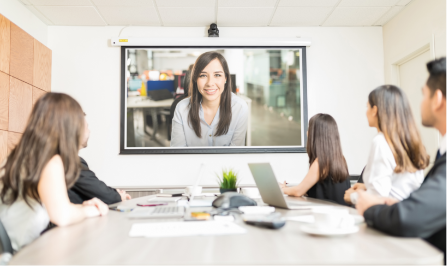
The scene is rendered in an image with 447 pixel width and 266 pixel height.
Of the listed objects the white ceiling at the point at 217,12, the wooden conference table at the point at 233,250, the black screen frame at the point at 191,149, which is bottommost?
the wooden conference table at the point at 233,250

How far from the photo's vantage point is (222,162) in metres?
4.32

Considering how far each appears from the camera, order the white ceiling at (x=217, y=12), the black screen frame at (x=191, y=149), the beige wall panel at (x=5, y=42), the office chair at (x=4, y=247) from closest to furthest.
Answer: the office chair at (x=4, y=247) < the beige wall panel at (x=5, y=42) < the white ceiling at (x=217, y=12) < the black screen frame at (x=191, y=149)

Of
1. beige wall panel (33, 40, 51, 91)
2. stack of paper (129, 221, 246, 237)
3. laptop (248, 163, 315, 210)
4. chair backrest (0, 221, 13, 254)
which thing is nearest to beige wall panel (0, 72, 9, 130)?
beige wall panel (33, 40, 51, 91)

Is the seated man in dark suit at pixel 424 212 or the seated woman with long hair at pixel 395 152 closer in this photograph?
the seated man in dark suit at pixel 424 212

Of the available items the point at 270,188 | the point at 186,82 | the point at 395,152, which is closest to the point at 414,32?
the point at 186,82

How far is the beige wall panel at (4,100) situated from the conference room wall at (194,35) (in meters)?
0.98

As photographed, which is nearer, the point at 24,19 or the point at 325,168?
the point at 325,168

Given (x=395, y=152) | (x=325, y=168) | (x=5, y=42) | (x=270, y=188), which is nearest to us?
(x=395, y=152)

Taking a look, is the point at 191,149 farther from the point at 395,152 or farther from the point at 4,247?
the point at 4,247

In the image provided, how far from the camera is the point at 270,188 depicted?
6.14ft

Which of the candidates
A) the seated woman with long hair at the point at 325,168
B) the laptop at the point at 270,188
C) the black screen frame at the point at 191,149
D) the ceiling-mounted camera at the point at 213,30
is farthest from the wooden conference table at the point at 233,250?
the ceiling-mounted camera at the point at 213,30

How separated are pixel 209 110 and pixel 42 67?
189 centimetres

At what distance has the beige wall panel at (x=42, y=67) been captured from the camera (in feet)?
13.0

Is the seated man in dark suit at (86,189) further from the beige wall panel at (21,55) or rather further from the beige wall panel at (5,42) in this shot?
the beige wall panel at (21,55)
